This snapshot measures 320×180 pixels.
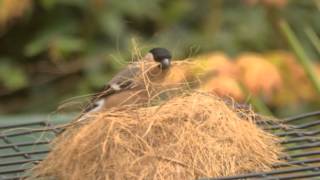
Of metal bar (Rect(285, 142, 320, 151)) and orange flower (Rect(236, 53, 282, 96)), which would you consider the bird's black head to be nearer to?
metal bar (Rect(285, 142, 320, 151))

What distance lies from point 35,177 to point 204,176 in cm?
50

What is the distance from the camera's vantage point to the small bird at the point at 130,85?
3.21 metres

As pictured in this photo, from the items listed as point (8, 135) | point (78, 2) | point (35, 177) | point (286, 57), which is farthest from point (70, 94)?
point (35, 177)

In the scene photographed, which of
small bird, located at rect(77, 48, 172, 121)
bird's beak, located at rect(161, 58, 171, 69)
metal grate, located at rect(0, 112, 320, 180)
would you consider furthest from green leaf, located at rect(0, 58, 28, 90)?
bird's beak, located at rect(161, 58, 171, 69)

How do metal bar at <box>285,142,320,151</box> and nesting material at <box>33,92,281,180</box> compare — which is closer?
nesting material at <box>33,92,281,180</box>

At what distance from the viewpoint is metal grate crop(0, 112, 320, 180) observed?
3.11m

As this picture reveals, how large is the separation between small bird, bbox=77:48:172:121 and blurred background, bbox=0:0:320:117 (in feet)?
5.77

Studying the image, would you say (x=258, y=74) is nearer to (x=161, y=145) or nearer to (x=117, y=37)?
(x=117, y=37)

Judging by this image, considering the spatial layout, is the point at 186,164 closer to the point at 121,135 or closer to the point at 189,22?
the point at 121,135

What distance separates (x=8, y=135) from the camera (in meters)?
3.42

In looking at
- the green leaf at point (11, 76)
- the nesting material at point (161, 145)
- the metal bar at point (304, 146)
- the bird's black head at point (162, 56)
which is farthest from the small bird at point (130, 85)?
the green leaf at point (11, 76)

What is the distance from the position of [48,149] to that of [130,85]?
1.09ft

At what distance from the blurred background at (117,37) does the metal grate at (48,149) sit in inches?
67.7

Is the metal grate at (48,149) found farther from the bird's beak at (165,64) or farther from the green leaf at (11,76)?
the green leaf at (11,76)
